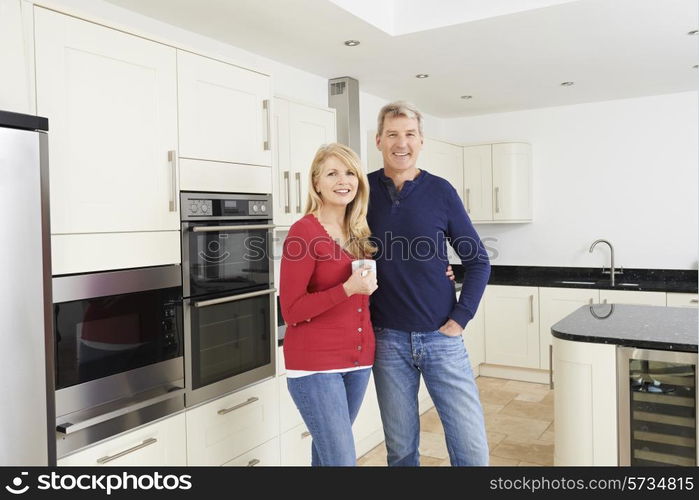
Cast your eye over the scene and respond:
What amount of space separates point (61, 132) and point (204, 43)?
62.3 inches

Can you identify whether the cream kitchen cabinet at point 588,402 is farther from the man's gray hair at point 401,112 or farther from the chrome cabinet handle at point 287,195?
the chrome cabinet handle at point 287,195

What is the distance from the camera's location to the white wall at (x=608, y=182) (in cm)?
484

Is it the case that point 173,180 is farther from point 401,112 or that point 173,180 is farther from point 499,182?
point 499,182

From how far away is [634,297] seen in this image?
450 centimetres

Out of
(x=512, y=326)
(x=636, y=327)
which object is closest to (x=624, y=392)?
(x=636, y=327)

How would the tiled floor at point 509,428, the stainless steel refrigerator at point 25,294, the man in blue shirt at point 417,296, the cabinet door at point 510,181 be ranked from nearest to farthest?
the stainless steel refrigerator at point 25,294 < the man in blue shirt at point 417,296 < the tiled floor at point 509,428 < the cabinet door at point 510,181

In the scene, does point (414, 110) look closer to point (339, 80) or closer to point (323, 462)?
point (323, 462)

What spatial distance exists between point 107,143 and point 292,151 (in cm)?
134

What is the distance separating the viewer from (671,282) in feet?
15.8

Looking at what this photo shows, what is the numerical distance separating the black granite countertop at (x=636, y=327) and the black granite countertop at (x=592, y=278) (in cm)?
162

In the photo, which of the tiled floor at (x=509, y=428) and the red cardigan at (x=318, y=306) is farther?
the tiled floor at (x=509, y=428)

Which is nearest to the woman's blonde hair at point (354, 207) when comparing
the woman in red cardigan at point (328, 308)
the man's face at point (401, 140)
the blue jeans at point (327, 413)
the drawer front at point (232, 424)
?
the woman in red cardigan at point (328, 308)
